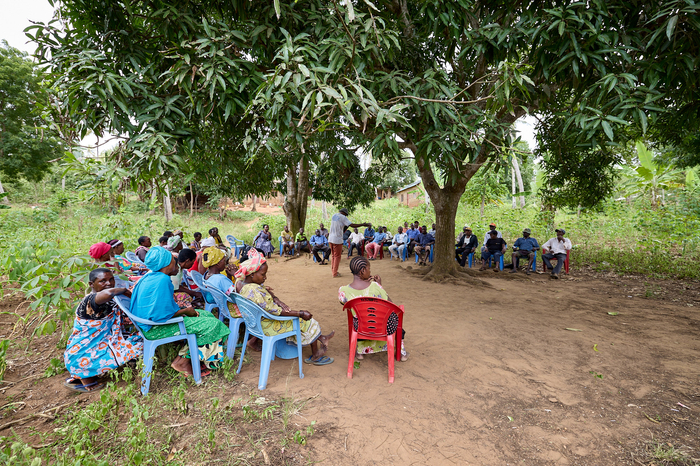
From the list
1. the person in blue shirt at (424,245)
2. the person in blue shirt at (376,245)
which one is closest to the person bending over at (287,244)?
the person in blue shirt at (376,245)

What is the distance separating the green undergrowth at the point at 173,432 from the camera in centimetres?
235

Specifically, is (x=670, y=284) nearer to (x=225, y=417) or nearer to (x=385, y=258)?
(x=385, y=258)

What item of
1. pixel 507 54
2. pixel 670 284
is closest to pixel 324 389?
pixel 507 54

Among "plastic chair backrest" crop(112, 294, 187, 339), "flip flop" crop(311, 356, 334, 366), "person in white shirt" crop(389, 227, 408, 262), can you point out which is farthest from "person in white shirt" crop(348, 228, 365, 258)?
"plastic chair backrest" crop(112, 294, 187, 339)

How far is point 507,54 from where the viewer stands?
4215 millimetres

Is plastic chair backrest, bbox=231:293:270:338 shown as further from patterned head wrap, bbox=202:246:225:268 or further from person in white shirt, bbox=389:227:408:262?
person in white shirt, bbox=389:227:408:262

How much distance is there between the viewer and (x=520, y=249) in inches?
358

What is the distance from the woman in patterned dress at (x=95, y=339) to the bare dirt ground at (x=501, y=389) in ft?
0.86

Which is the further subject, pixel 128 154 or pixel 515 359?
pixel 515 359

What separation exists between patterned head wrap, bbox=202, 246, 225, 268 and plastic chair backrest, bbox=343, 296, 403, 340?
66.9 inches

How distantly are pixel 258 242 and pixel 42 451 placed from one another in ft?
29.7

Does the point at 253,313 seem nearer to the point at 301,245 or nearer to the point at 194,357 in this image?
the point at 194,357

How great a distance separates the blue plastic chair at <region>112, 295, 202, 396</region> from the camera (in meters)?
3.16

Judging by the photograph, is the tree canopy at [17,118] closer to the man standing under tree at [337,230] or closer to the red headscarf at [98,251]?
the man standing under tree at [337,230]
